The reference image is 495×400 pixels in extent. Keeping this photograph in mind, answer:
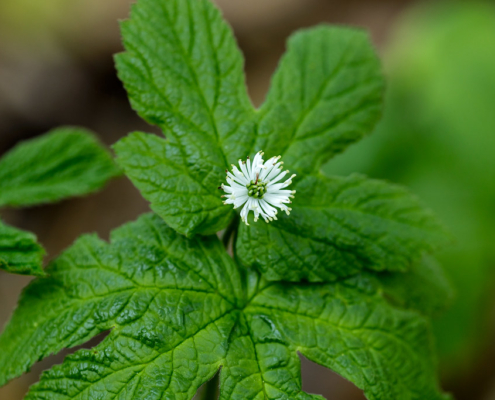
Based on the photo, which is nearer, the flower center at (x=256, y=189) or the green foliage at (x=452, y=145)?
the flower center at (x=256, y=189)

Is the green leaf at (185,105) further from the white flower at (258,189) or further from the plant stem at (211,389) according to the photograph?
the plant stem at (211,389)

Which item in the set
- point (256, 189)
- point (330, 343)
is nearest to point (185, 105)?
point (256, 189)

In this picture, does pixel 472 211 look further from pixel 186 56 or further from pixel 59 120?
pixel 59 120

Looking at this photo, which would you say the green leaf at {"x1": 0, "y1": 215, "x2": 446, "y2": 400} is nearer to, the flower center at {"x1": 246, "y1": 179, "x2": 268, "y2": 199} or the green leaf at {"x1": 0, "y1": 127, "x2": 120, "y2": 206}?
the flower center at {"x1": 246, "y1": 179, "x2": 268, "y2": 199}

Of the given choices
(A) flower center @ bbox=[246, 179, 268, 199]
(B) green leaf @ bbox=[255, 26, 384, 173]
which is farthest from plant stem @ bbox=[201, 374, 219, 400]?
(B) green leaf @ bbox=[255, 26, 384, 173]

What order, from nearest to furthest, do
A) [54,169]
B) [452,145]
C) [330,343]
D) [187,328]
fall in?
[187,328] → [330,343] → [54,169] → [452,145]

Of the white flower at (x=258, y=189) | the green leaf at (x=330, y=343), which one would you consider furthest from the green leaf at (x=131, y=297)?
the white flower at (x=258, y=189)

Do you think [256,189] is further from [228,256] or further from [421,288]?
[421,288]
